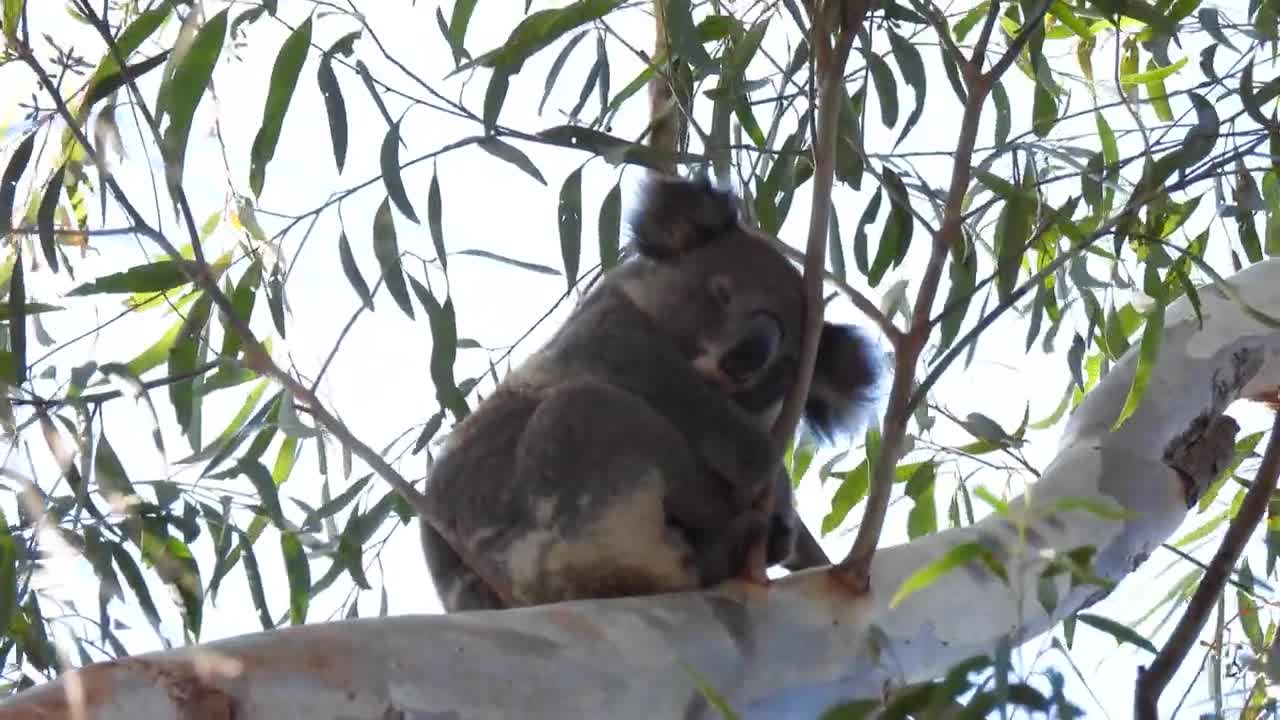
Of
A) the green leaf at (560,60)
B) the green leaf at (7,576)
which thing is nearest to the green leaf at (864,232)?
the green leaf at (560,60)

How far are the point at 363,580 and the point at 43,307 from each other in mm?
552

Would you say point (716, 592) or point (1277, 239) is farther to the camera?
point (1277, 239)

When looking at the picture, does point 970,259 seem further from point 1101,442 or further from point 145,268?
point 145,268

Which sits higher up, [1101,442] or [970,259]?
[970,259]

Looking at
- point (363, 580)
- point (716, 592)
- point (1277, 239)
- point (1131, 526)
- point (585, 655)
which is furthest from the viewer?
point (1277, 239)

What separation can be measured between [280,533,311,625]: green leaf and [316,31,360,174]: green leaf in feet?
1.81

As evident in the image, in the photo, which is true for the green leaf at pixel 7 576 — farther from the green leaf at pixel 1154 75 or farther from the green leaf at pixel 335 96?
the green leaf at pixel 1154 75

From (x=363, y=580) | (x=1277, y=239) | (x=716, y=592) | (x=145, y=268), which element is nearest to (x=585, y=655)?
(x=716, y=592)

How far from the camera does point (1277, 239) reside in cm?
252

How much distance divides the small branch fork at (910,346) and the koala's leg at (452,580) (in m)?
0.58

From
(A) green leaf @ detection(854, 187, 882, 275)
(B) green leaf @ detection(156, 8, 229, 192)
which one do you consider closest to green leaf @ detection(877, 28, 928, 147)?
(A) green leaf @ detection(854, 187, 882, 275)

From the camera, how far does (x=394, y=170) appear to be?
1.81m

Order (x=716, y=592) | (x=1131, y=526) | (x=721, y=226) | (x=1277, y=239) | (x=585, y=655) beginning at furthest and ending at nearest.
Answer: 1. (x=1277, y=239)
2. (x=721, y=226)
3. (x=1131, y=526)
4. (x=716, y=592)
5. (x=585, y=655)

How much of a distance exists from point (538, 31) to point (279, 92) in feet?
1.18
